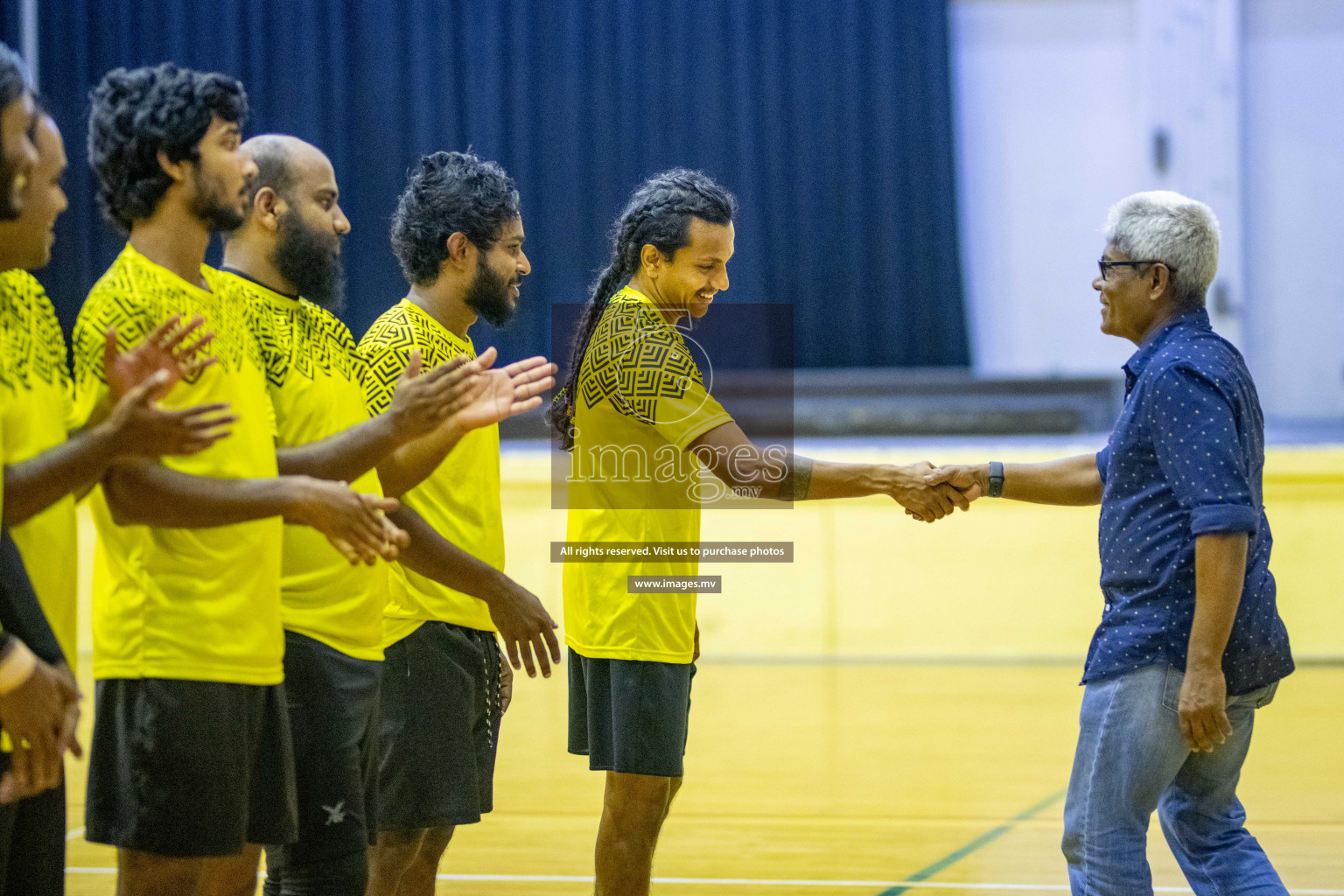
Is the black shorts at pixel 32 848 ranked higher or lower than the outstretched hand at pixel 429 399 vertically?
lower

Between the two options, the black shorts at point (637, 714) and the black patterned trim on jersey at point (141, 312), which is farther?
the black shorts at point (637, 714)

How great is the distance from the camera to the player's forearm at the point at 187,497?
1938 mm

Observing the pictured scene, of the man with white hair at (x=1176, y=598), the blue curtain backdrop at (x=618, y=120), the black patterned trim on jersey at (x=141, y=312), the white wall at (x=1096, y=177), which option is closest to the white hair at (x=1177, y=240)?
the man with white hair at (x=1176, y=598)

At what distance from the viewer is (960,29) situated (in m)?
8.62

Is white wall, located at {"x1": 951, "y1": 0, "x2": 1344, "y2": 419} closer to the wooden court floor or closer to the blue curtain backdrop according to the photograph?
the blue curtain backdrop

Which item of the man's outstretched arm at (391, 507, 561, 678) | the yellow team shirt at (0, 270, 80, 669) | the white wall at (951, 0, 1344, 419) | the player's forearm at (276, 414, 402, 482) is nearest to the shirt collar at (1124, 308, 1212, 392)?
the man's outstretched arm at (391, 507, 561, 678)

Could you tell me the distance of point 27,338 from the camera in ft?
6.21

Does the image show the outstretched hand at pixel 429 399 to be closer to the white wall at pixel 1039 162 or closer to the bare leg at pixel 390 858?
the bare leg at pixel 390 858

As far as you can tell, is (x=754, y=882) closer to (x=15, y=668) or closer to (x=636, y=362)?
(x=636, y=362)

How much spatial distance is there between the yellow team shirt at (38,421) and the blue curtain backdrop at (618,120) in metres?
6.19

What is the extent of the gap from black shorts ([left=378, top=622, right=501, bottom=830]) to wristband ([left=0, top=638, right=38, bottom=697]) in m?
0.98

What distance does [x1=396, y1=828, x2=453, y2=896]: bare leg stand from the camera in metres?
2.72

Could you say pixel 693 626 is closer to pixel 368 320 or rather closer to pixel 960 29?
pixel 368 320

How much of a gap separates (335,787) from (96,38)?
7.75 m
